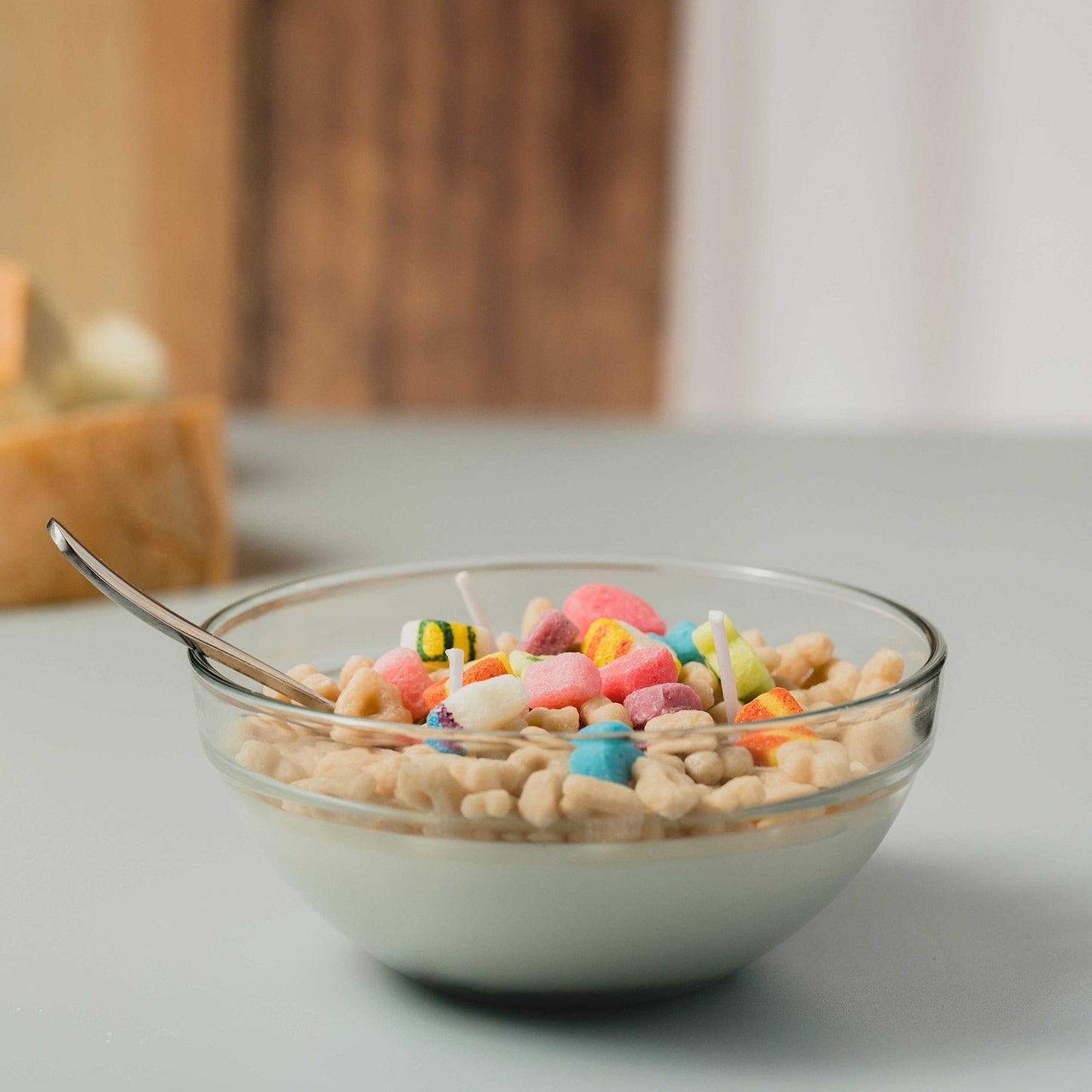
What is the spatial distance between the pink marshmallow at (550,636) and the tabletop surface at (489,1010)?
0.15 meters

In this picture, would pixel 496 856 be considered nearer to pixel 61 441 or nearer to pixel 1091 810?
pixel 1091 810

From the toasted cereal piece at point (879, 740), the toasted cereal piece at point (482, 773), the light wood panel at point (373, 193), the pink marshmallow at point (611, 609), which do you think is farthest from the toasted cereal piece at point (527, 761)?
the light wood panel at point (373, 193)

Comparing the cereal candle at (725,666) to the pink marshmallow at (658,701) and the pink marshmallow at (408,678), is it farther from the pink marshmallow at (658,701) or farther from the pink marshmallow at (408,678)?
the pink marshmallow at (408,678)

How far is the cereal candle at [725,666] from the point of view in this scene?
1.91ft

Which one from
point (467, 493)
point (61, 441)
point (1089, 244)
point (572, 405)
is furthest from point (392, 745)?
point (572, 405)

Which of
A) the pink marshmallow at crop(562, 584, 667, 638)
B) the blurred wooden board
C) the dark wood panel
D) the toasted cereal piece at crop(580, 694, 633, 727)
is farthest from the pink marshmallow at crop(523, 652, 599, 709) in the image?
the dark wood panel

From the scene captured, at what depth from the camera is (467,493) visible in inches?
70.6

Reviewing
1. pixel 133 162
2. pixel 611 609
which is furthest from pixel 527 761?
pixel 133 162

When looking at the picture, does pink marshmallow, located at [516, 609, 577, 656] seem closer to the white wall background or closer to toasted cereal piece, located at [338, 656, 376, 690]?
toasted cereal piece, located at [338, 656, 376, 690]

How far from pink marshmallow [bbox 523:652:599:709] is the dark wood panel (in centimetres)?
340

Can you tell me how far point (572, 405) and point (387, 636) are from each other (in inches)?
137

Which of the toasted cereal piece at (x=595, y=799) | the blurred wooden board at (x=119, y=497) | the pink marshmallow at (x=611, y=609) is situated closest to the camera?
the toasted cereal piece at (x=595, y=799)

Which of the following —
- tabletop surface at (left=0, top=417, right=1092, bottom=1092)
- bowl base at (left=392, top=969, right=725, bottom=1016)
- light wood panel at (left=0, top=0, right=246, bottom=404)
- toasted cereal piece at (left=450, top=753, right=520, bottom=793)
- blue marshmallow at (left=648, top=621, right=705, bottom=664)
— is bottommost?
tabletop surface at (left=0, top=417, right=1092, bottom=1092)

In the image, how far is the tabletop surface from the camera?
0.53 m
